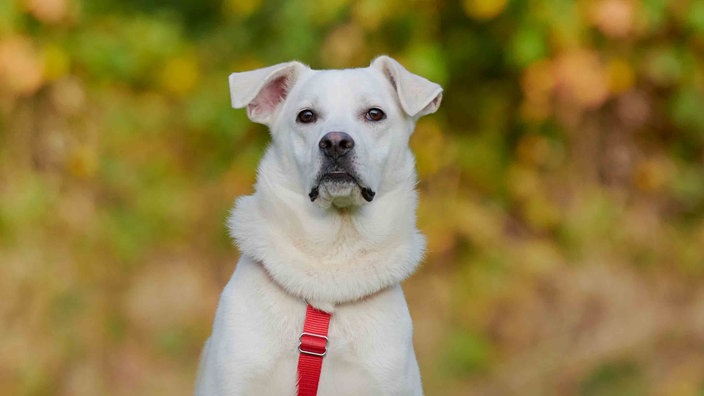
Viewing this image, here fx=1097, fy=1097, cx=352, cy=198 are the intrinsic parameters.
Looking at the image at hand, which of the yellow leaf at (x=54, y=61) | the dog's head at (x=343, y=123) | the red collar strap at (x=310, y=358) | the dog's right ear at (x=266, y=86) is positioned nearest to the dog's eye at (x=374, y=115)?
the dog's head at (x=343, y=123)

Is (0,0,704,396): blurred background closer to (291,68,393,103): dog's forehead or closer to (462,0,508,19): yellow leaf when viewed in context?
(462,0,508,19): yellow leaf

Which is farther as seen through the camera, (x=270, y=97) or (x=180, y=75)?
(x=180, y=75)

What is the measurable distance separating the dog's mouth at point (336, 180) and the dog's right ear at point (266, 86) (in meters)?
0.44

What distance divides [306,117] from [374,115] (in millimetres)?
257

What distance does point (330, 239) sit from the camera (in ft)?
13.5

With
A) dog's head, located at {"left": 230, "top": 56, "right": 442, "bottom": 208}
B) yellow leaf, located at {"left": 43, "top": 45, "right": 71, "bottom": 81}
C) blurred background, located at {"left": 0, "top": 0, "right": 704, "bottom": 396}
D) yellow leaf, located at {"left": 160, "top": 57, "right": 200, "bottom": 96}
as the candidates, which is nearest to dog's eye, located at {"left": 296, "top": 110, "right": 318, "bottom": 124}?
dog's head, located at {"left": 230, "top": 56, "right": 442, "bottom": 208}

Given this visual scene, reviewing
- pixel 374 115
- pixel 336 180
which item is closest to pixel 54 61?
pixel 374 115

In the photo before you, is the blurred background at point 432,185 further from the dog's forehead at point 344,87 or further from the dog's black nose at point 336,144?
the dog's black nose at point 336,144

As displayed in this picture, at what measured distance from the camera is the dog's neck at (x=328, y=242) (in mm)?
4039

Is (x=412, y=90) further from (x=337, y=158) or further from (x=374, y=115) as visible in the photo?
(x=337, y=158)

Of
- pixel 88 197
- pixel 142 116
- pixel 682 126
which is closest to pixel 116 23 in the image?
pixel 142 116

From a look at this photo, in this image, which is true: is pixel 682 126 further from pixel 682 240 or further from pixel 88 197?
pixel 88 197

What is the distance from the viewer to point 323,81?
4.19m

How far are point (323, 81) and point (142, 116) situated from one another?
4665 mm
